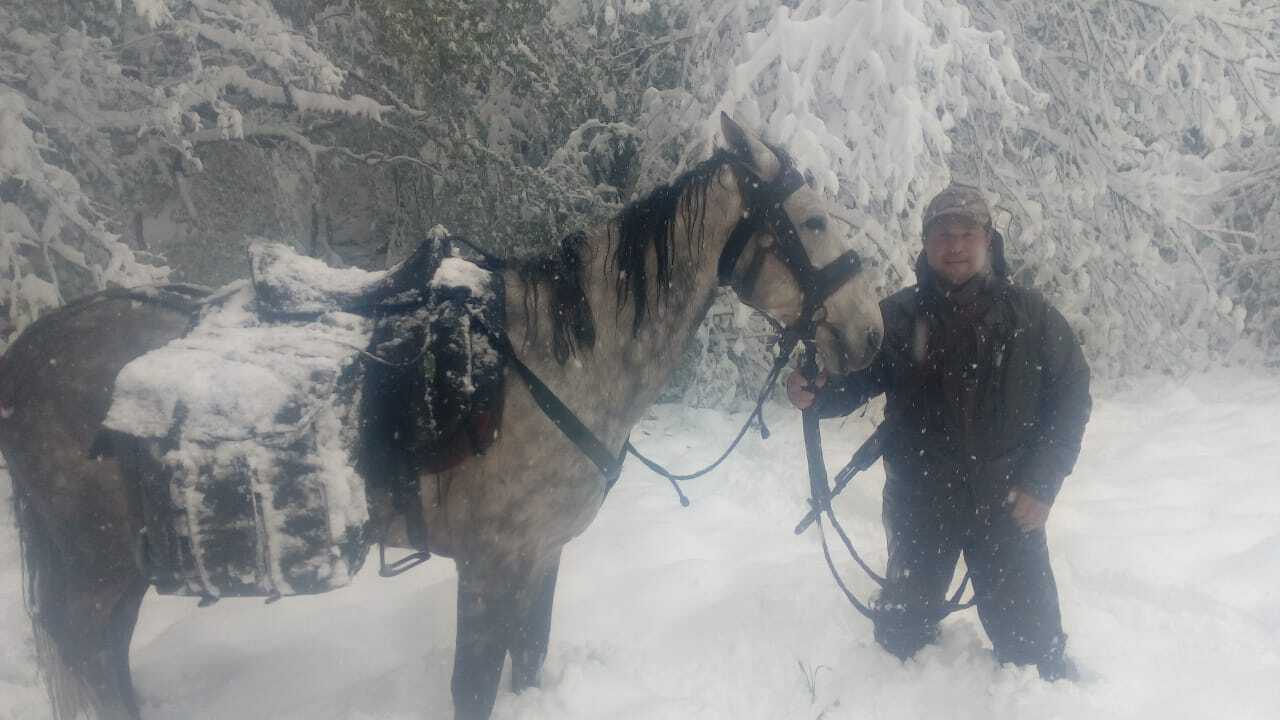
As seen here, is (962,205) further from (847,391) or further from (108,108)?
(108,108)

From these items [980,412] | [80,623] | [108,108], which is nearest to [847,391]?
[980,412]

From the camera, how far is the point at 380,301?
225cm

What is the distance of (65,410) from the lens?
217 centimetres

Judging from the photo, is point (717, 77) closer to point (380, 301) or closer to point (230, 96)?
point (380, 301)

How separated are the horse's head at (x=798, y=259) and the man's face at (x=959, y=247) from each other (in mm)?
370

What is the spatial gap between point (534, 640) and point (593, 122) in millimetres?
4439

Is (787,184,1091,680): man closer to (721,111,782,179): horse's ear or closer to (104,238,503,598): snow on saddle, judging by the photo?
(721,111,782,179): horse's ear

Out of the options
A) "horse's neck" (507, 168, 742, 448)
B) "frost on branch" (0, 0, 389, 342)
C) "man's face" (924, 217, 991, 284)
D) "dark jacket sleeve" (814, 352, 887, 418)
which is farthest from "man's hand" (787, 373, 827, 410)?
"frost on branch" (0, 0, 389, 342)

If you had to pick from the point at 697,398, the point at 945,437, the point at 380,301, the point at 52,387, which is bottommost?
the point at 697,398

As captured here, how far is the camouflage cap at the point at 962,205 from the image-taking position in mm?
2256

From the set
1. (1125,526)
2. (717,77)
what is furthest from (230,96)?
(1125,526)

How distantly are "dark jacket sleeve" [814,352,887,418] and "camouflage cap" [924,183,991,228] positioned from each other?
2.00ft

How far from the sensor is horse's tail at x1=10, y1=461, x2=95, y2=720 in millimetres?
2324

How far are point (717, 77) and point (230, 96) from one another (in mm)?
4259
